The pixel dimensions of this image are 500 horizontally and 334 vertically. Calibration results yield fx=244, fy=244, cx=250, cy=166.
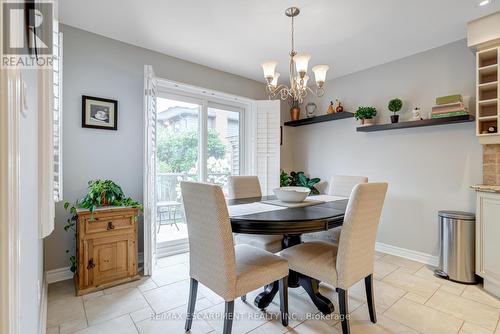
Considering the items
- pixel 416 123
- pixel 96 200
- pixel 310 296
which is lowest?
pixel 310 296

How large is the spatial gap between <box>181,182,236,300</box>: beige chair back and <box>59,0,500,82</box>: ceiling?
67.2 inches

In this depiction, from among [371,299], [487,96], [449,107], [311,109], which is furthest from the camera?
[311,109]

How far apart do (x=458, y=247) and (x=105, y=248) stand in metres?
3.48

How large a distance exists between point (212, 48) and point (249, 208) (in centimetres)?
208

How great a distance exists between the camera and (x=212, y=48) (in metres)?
2.97

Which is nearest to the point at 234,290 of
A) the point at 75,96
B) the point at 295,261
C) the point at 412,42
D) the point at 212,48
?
the point at 295,261

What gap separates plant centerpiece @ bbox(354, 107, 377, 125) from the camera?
10.9 feet

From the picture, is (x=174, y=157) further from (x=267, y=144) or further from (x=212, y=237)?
(x=212, y=237)

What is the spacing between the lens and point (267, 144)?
3.93 m

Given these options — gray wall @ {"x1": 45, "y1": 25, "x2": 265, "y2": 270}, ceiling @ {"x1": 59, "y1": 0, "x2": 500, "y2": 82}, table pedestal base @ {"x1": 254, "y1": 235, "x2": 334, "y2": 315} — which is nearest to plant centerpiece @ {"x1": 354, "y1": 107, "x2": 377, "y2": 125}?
ceiling @ {"x1": 59, "y1": 0, "x2": 500, "y2": 82}

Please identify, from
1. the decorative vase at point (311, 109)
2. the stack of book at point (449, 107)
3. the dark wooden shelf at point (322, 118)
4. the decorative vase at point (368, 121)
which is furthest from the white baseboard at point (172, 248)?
the stack of book at point (449, 107)

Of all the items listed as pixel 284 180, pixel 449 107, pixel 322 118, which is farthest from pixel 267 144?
pixel 449 107

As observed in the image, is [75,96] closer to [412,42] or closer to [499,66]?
[412,42]

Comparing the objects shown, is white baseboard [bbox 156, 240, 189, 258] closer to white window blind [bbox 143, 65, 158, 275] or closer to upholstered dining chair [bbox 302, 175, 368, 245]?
white window blind [bbox 143, 65, 158, 275]
